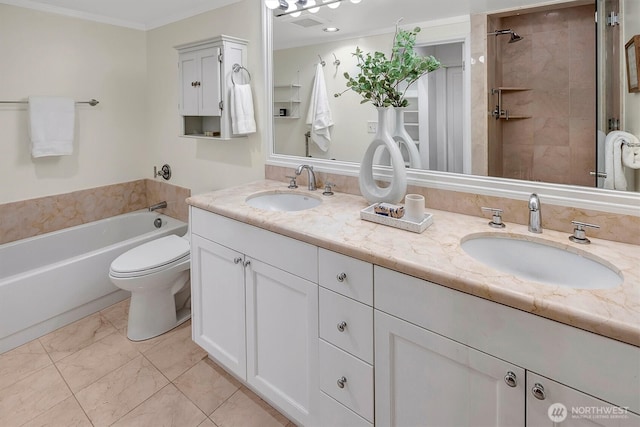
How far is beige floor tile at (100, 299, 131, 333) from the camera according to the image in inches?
92.3

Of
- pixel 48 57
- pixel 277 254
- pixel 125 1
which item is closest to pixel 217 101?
pixel 125 1

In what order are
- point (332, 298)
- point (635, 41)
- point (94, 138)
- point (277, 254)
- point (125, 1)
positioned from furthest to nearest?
point (94, 138)
point (125, 1)
point (277, 254)
point (332, 298)
point (635, 41)

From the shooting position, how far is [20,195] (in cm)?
255

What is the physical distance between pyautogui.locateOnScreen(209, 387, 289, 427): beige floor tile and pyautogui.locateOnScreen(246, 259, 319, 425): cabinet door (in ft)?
0.40

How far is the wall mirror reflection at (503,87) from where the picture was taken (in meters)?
1.21

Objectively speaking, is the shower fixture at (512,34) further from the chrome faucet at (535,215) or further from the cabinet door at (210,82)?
the cabinet door at (210,82)

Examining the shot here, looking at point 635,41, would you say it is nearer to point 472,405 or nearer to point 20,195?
point 472,405

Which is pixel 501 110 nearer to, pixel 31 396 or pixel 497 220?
pixel 497 220

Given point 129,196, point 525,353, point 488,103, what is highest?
point 488,103

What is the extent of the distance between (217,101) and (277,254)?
1.28 meters

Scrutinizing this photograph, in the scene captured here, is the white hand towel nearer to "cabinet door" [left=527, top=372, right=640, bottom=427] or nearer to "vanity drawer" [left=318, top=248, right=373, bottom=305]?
"cabinet door" [left=527, top=372, right=640, bottom=427]

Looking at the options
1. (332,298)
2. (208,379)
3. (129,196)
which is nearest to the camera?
(332,298)

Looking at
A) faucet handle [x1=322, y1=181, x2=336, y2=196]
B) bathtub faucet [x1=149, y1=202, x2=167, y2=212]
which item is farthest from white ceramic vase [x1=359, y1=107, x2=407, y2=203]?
bathtub faucet [x1=149, y1=202, x2=167, y2=212]

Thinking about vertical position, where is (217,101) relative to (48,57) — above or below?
below
